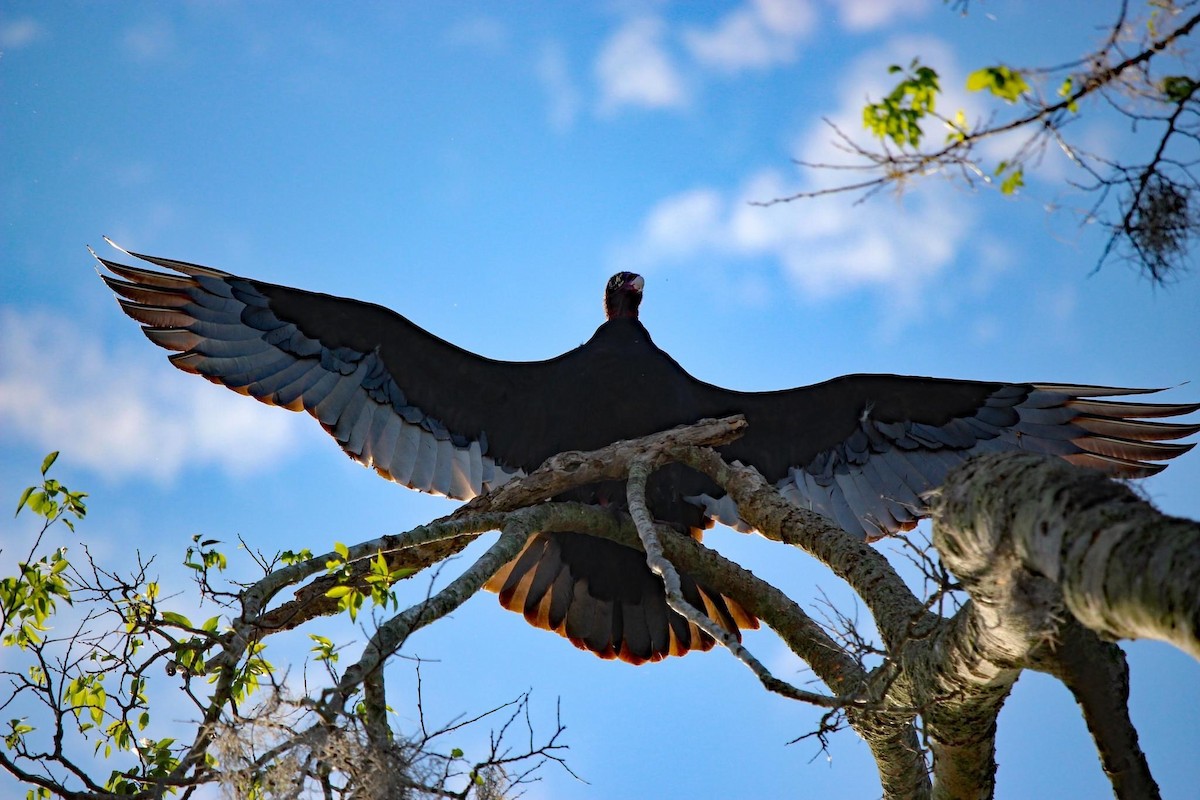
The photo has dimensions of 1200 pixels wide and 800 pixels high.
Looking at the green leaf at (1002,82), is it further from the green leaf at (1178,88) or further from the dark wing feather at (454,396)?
the dark wing feather at (454,396)

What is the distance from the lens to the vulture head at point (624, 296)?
5301mm

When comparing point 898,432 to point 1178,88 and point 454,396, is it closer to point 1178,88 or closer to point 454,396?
point 454,396

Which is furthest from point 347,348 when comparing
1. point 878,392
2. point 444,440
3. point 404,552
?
point 878,392

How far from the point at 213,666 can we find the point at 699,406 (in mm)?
2615

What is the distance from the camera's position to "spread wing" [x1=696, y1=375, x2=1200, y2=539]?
471 cm

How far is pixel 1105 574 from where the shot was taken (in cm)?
137

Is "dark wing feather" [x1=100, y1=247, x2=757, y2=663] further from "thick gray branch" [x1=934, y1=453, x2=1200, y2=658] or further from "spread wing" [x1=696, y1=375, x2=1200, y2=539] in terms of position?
"thick gray branch" [x1=934, y1=453, x2=1200, y2=658]

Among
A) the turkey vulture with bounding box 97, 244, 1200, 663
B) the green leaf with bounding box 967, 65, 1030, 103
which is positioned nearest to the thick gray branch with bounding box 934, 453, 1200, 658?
the green leaf with bounding box 967, 65, 1030, 103

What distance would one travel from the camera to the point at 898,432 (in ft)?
16.0

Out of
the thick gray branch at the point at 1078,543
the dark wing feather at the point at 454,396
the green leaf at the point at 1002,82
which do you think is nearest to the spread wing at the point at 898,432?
the dark wing feather at the point at 454,396

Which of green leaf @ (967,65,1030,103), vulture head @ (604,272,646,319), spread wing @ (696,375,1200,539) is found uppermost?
vulture head @ (604,272,646,319)

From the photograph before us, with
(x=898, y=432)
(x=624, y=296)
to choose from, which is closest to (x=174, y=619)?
(x=624, y=296)

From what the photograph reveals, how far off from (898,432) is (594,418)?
1.51m

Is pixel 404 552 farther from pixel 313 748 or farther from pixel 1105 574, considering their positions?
pixel 1105 574
